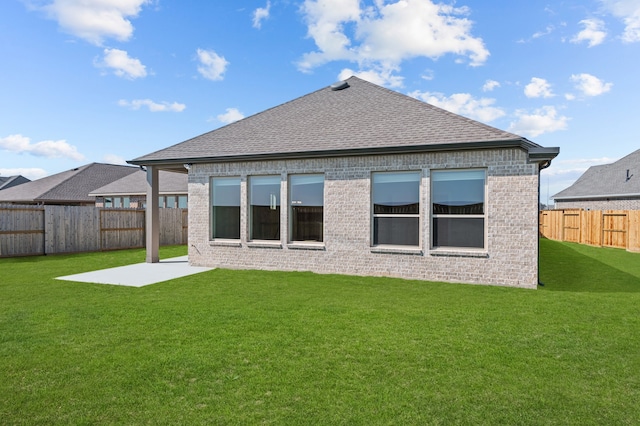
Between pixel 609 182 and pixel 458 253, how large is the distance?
27.6 m

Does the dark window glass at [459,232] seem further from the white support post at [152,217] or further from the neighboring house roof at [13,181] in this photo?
the neighboring house roof at [13,181]

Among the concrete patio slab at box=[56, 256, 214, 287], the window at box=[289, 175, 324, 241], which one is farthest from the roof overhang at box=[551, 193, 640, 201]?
the concrete patio slab at box=[56, 256, 214, 287]

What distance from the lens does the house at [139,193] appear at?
25.9 m

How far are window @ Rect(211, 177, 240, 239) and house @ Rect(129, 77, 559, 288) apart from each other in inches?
1.3

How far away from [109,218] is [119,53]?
24.5ft

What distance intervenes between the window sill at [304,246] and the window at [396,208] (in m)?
1.55

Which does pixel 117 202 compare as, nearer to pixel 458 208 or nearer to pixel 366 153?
pixel 366 153

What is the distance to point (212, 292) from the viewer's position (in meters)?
8.05

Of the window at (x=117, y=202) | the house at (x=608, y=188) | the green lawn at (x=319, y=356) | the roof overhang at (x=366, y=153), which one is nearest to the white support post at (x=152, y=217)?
the roof overhang at (x=366, y=153)

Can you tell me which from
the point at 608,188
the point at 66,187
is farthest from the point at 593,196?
the point at 66,187

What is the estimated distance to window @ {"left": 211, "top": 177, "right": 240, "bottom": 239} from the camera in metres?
11.7

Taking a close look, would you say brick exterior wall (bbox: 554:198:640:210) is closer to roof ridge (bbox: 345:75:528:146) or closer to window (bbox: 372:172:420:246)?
roof ridge (bbox: 345:75:528:146)

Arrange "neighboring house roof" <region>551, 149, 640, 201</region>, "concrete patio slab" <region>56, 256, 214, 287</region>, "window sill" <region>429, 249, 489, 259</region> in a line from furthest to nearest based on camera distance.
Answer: "neighboring house roof" <region>551, 149, 640, 201</region>, "concrete patio slab" <region>56, 256, 214, 287</region>, "window sill" <region>429, 249, 489, 259</region>

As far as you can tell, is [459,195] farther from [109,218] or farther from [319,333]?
[109,218]
